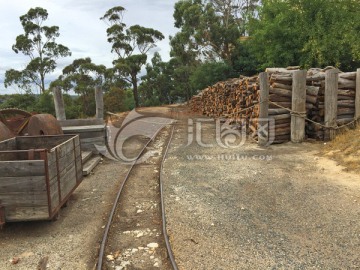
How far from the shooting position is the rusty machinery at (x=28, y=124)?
7363 millimetres

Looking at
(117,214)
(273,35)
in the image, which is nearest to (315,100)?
(117,214)

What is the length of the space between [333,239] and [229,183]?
2.95 m

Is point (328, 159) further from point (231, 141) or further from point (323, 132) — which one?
point (231, 141)

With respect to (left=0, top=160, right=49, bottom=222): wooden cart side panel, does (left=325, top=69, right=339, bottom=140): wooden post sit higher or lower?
higher

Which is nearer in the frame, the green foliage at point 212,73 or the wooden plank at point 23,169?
the wooden plank at point 23,169

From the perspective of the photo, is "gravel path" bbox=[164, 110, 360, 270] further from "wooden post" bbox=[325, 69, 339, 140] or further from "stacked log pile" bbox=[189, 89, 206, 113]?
"stacked log pile" bbox=[189, 89, 206, 113]

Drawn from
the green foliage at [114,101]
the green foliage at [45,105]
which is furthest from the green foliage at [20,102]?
the green foliage at [114,101]

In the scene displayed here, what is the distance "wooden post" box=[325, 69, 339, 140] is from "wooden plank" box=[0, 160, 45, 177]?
9163 millimetres

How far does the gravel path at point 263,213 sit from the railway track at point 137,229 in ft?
0.65

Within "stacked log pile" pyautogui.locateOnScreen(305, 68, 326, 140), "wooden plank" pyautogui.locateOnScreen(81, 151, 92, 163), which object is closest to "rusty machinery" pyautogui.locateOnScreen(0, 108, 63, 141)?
"wooden plank" pyautogui.locateOnScreen(81, 151, 92, 163)

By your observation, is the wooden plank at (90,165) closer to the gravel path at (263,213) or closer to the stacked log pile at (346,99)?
the gravel path at (263,213)

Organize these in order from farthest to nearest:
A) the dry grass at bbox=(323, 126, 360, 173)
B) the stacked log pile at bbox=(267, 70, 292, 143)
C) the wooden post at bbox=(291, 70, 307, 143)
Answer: the stacked log pile at bbox=(267, 70, 292, 143) → the wooden post at bbox=(291, 70, 307, 143) → the dry grass at bbox=(323, 126, 360, 173)

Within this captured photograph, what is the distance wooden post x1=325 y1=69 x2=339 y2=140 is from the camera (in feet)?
34.4

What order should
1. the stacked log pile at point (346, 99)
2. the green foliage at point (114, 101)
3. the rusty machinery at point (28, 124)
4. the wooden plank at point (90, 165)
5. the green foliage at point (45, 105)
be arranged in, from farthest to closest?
the green foliage at point (114, 101) < the green foliage at point (45, 105) < the stacked log pile at point (346, 99) < the wooden plank at point (90, 165) < the rusty machinery at point (28, 124)
